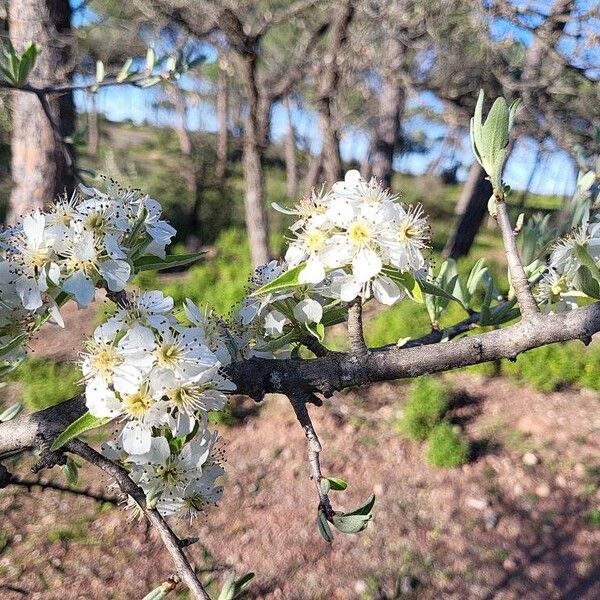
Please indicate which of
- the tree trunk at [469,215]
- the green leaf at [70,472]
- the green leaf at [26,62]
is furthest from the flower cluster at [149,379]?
the tree trunk at [469,215]

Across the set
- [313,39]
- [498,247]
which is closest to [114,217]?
[313,39]

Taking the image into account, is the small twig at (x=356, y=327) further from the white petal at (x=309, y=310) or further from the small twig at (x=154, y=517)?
the small twig at (x=154, y=517)

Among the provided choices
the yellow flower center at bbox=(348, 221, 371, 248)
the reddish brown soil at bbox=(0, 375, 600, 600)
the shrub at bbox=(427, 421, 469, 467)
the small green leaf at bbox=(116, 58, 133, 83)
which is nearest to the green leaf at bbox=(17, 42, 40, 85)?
the small green leaf at bbox=(116, 58, 133, 83)

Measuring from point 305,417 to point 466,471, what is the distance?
329 centimetres

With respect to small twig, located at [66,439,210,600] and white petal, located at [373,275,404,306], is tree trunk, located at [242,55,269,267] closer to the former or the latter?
white petal, located at [373,275,404,306]

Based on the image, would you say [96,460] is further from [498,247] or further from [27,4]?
[498,247]

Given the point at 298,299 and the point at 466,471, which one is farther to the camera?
the point at 466,471

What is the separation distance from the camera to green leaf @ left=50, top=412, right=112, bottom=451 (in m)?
0.68

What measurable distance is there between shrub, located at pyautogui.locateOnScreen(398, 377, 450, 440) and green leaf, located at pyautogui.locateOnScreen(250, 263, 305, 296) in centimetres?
344

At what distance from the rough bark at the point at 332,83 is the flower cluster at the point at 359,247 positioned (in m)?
3.90

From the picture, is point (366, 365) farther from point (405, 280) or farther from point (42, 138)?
point (42, 138)

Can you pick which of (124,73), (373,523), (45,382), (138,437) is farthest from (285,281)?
(45,382)

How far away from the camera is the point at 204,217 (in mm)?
9477

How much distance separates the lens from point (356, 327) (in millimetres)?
807
